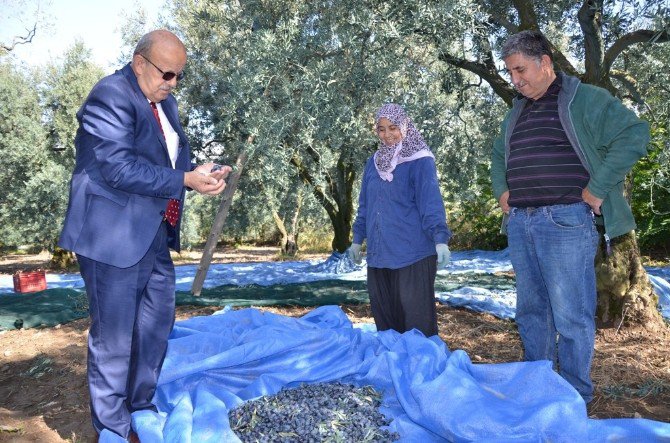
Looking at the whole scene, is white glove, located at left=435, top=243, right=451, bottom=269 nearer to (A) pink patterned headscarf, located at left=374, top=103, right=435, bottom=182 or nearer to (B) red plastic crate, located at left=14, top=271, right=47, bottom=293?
(A) pink patterned headscarf, located at left=374, top=103, right=435, bottom=182

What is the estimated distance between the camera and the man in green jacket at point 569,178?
8.53ft

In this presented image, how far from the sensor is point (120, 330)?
7.88ft

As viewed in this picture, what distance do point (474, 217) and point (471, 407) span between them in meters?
12.0

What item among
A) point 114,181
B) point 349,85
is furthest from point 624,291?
point 114,181

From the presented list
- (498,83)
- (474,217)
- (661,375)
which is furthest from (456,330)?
(474,217)

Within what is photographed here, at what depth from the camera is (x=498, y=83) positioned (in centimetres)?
533

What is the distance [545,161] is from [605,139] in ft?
0.95

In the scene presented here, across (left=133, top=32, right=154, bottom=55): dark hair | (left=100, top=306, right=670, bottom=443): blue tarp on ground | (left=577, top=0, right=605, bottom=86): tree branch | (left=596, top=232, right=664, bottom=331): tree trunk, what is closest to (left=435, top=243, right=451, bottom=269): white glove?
(left=100, top=306, right=670, bottom=443): blue tarp on ground

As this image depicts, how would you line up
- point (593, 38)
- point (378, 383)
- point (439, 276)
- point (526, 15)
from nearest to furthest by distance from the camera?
point (378, 383) → point (593, 38) → point (526, 15) → point (439, 276)

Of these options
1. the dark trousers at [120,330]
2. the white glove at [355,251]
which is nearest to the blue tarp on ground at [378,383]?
the dark trousers at [120,330]

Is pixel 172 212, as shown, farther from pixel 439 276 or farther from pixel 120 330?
pixel 439 276

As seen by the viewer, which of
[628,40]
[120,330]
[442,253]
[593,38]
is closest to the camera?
[120,330]

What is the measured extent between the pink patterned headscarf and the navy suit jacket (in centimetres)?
146

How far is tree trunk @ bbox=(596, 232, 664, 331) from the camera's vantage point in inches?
176
